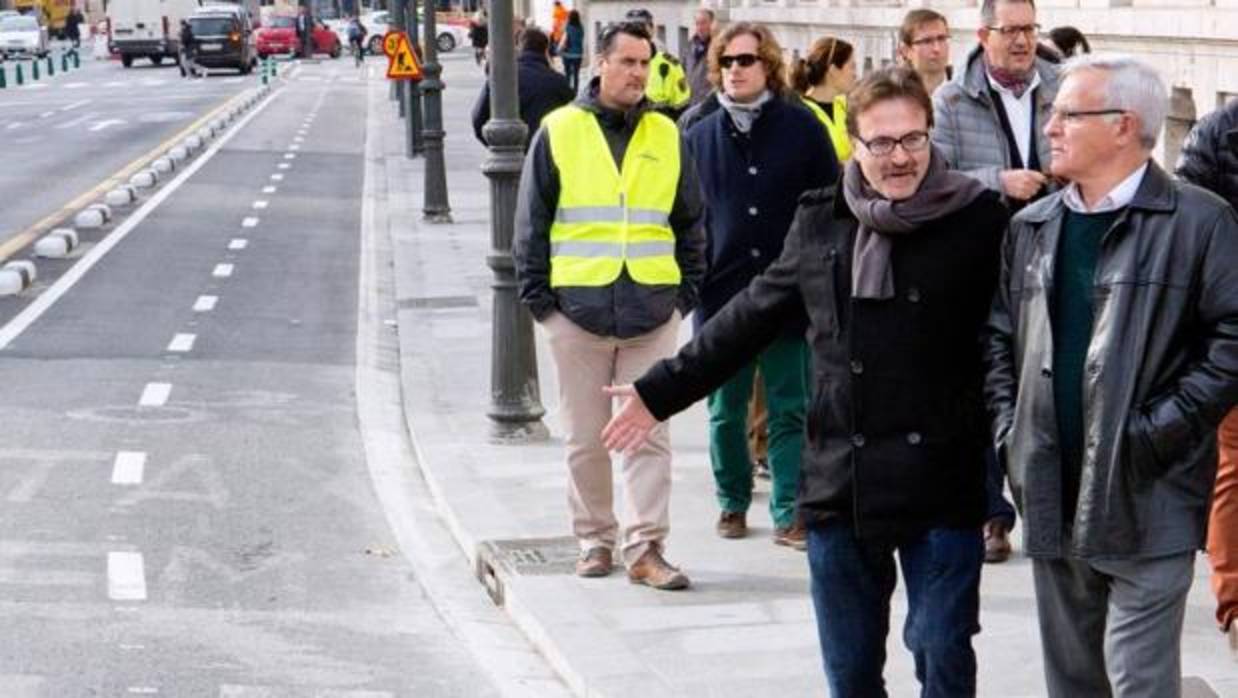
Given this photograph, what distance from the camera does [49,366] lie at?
15461 millimetres

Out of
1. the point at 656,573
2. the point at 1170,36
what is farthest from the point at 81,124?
the point at 656,573

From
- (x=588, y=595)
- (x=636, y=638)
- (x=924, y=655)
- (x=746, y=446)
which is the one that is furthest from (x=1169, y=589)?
(x=746, y=446)

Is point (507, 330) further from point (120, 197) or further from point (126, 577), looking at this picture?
point (120, 197)

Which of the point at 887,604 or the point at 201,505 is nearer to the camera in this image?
the point at 887,604

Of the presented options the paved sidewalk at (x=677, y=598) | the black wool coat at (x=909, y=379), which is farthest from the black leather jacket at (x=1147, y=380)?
the paved sidewalk at (x=677, y=598)

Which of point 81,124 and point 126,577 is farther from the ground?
point 126,577

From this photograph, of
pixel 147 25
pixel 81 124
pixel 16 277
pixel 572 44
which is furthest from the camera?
pixel 147 25

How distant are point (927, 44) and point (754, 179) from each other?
2.87 feet

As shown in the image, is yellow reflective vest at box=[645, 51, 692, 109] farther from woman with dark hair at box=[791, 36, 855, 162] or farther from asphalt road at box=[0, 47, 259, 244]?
asphalt road at box=[0, 47, 259, 244]

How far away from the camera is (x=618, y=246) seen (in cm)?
874

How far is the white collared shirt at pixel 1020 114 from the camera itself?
8484 millimetres

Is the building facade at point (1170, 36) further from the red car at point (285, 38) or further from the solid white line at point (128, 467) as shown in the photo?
the red car at point (285, 38)

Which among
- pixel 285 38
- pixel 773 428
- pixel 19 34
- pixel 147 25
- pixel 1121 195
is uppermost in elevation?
pixel 1121 195

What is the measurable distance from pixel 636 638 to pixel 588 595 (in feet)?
2.28
